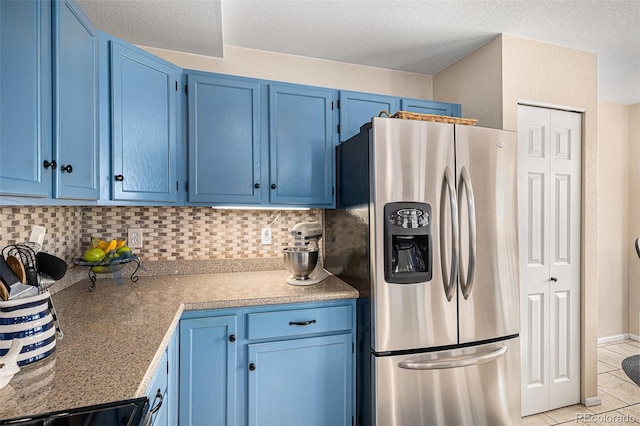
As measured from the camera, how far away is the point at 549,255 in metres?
2.24

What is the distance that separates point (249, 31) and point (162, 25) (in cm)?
53

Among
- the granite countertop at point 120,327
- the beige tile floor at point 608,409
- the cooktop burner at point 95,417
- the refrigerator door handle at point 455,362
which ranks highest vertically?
the granite countertop at point 120,327

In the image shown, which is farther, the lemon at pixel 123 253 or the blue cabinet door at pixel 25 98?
the lemon at pixel 123 253

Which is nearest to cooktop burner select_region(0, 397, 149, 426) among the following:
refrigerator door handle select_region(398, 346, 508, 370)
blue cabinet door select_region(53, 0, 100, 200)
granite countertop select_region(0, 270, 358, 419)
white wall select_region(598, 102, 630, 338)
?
granite countertop select_region(0, 270, 358, 419)

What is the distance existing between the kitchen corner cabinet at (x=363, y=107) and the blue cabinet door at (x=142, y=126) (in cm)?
107

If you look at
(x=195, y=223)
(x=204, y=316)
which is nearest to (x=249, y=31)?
(x=195, y=223)

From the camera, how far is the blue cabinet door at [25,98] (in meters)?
0.85

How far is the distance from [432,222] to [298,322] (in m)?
0.89

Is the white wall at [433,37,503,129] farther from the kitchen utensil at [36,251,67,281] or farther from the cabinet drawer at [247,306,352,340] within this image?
the kitchen utensil at [36,251,67,281]

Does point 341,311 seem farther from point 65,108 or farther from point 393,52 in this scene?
point 393,52

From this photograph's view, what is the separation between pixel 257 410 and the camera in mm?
1616

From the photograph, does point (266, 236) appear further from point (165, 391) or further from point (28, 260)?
point (28, 260)

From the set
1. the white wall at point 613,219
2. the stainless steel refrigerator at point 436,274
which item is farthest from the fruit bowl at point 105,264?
the white wall at point 613,219

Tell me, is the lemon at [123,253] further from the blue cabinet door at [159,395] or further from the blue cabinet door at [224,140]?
the blue cabinet door at [159,395]
